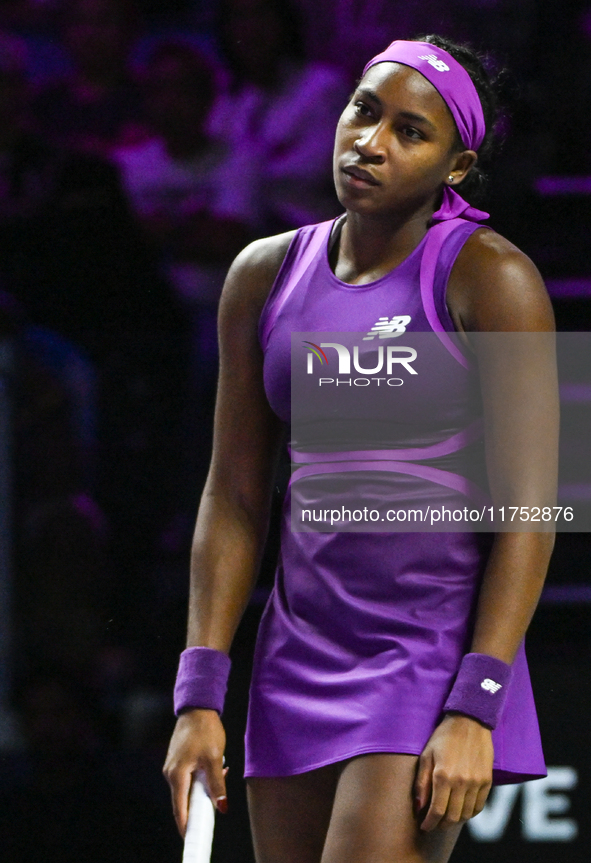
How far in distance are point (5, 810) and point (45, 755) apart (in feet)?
0.47

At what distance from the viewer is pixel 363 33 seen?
229 centimetres

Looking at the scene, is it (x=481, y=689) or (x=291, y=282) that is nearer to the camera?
(x=481, y=689)

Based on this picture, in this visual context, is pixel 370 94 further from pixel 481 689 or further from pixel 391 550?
pixel 481 689

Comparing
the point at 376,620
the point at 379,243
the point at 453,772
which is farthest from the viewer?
the point at 379,243

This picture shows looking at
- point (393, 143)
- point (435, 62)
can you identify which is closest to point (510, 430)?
point (393, 143)

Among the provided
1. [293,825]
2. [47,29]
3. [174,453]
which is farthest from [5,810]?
[47,29]

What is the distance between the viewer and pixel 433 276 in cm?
132

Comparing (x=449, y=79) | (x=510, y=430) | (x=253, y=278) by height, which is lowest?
(x=510, y=430)

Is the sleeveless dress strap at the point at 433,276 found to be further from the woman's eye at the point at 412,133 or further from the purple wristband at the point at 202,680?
the purple wristband at the point at 202,680

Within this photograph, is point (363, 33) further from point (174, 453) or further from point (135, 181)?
point (174, 453)

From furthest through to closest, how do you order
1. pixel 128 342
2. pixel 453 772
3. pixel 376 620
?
pixel 128 342, pixel 376 620, pixel 453 772

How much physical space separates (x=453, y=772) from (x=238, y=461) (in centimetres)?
50

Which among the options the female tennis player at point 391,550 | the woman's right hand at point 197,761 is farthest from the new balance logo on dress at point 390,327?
the woman's right hand at point 197,761

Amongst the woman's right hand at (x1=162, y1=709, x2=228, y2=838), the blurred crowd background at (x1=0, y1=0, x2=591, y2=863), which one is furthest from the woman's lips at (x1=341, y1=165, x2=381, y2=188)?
the blurred crowd background at (x1=0, y1=0, x2=591, y2=863)
